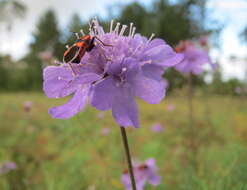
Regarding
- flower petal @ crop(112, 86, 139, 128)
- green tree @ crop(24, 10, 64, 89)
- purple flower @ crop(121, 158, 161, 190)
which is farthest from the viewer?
green tree @ crop(24, 10, 64, 89)

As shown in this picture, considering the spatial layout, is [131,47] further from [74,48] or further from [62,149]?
[62,149]

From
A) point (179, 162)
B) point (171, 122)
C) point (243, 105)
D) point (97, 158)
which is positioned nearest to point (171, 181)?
point (179, 162)

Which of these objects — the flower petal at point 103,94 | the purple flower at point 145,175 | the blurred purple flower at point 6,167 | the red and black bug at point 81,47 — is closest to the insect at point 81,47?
the red and black bug at point 81,47

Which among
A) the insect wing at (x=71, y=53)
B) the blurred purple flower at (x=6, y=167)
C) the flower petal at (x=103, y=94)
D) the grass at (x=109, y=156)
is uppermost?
the insect wing at (x=71, y=53)

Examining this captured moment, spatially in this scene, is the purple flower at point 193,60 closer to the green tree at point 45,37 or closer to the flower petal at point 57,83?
the flower petal at point 57,83

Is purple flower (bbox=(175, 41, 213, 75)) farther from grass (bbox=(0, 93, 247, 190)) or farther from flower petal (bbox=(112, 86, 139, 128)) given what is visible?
flower petal (bbox=(112, 86, 139, 128))

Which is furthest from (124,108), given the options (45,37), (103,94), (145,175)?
(45,37)

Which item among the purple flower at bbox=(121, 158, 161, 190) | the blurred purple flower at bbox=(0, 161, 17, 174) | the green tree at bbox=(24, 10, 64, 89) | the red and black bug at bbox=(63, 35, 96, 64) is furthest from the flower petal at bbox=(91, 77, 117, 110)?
the green tree at bbox=(24, 10, 64, 89)

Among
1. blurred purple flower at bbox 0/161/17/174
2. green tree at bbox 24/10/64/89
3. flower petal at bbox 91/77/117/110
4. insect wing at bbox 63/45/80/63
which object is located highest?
green tree at bbox 24/10/64/89

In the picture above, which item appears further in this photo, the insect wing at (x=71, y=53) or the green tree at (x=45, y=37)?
the green tree at (x=45, y=37)
